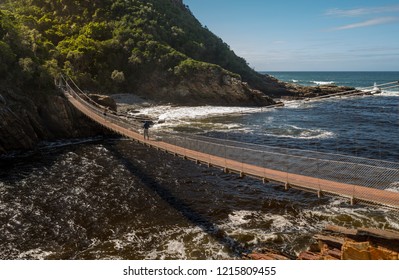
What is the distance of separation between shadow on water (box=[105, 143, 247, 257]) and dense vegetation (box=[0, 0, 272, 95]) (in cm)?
1220

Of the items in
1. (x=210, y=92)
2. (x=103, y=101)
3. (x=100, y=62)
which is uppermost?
(x=100, y=62)

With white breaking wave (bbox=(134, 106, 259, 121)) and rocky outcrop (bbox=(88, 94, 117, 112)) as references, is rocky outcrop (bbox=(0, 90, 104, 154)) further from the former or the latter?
white breaking wave (bbox=(134, 106, 259, 121))

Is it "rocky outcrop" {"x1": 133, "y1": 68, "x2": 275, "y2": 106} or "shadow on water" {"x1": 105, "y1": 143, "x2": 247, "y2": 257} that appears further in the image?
"rocky outcrop" {"x1": 133, "y1": 68, "x2": 275, "y2": 106}

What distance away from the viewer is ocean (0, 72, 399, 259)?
897 cm

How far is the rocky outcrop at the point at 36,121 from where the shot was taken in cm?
1811

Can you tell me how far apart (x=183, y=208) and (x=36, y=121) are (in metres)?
13.8

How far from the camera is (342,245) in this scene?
760 cm

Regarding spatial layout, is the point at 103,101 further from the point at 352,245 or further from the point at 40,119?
the point at 352,245

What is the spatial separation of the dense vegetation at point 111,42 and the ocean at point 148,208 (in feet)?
36.7

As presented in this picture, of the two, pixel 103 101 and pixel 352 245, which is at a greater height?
pixel 103 101

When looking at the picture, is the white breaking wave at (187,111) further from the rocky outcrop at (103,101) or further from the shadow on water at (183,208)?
the shadow on water at (183,208)

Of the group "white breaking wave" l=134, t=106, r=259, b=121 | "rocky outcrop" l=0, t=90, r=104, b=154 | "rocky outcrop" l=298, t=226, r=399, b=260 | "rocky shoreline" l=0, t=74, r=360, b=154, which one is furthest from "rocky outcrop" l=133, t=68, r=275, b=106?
"rocky outcrop" l=298, t=226, r=399, b=260

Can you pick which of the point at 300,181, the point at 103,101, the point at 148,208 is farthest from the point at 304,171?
the point at 103,101

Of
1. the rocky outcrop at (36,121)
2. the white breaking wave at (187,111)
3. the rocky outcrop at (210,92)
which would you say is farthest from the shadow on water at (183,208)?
the rocky outcrop at (210,92)
